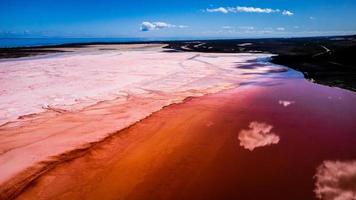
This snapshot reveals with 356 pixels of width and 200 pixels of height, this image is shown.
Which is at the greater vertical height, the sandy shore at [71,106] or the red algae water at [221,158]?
the sandy shore at [71,106]

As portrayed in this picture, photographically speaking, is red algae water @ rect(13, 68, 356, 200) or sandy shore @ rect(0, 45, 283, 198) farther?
sandy shore @ rect(0, 45, 283, 198)

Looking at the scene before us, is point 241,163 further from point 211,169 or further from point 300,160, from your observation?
point 300,160

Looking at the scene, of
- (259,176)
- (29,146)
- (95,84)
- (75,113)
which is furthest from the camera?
(95,84)

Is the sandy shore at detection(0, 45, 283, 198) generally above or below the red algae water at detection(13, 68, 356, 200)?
above

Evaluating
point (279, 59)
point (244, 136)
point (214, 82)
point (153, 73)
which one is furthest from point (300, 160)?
point (279, 59)

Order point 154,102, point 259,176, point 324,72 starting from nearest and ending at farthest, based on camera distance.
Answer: point 259,176 → point 154,102 → point 324,72
